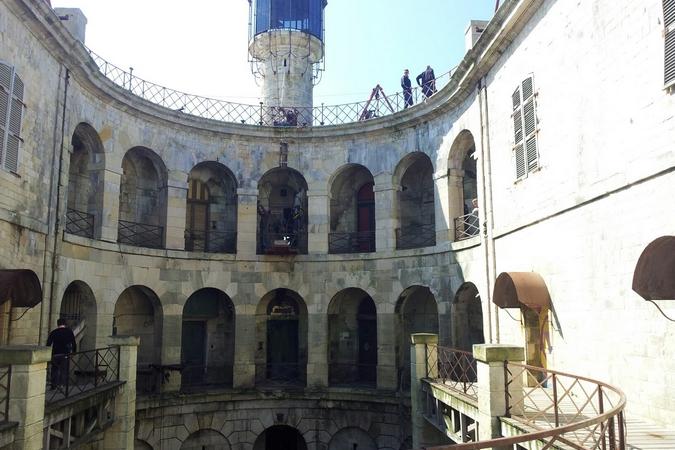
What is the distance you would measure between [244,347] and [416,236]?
24.2 ft

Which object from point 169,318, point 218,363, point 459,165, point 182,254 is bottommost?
point 218,363

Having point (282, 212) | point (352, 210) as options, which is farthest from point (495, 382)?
point (282, 212)

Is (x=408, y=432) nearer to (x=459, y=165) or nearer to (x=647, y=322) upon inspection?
(x=459, y=165)

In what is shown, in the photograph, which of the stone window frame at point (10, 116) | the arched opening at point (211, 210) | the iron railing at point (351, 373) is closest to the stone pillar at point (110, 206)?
the arched opening at point (211, 210)

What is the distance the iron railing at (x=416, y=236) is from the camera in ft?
68.3

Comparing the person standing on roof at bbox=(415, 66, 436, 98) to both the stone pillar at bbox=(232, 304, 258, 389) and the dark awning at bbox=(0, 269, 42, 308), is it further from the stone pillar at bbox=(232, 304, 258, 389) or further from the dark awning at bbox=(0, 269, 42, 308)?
the dark awning at bbox=(0, 269, 42, 308)

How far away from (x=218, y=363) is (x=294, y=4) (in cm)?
1695

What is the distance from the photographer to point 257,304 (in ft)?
69.7

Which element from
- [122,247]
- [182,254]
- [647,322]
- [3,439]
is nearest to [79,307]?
[122,247]

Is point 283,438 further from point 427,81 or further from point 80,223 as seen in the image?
point 427,81

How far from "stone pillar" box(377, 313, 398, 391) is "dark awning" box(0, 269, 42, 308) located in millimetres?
11311

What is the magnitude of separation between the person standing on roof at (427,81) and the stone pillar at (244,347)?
9735 mm

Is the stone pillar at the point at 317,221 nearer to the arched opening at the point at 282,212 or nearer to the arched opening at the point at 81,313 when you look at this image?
the arched opening at the point at 282,212

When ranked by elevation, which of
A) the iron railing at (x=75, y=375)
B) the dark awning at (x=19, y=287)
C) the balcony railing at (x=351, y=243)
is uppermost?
the balcony railing at (x=351, y=243)
